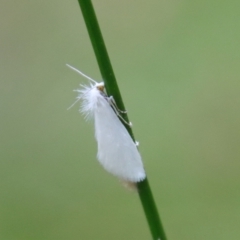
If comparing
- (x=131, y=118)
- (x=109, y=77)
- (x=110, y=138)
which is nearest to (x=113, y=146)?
(x=110, y=138)

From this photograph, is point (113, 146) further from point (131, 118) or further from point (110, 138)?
point (131, 118)

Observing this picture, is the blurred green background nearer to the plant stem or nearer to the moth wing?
the moth wing

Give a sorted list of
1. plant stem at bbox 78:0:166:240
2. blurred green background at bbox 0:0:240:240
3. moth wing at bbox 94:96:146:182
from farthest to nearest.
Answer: blurred green background at bbox 0:0:240:240
moth wing at bbox 94:96:146:182
plant stem at bbox 78:0:166:240

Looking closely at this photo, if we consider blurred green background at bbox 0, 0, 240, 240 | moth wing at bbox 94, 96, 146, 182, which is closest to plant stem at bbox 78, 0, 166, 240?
moth wing at bbox 94, 96, 146, 182

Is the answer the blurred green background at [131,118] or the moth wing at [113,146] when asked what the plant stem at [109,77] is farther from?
the blurred green background at [131,118]

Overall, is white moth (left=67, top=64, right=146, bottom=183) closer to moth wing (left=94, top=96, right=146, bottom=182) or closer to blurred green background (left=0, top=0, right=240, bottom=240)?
moth wing (left=94, top=96, right=146, bottom=182)

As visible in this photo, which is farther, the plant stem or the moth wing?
the moth wing

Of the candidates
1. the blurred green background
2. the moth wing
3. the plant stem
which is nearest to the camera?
the plant stem
